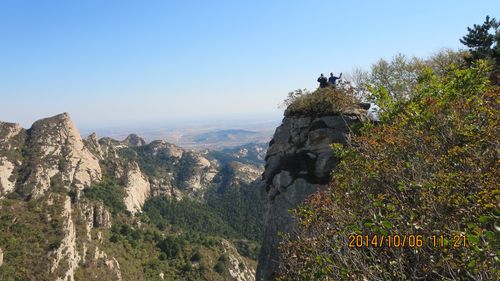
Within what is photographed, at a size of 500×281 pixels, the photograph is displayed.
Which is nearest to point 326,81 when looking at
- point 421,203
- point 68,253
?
point 421,203

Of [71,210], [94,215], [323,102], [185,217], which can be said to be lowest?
[185,217]

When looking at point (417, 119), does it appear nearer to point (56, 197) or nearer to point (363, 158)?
point (363, 158)

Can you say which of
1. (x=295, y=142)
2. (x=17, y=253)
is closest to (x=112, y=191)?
(x=17, y=253)

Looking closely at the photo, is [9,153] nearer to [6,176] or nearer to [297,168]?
[6,176]

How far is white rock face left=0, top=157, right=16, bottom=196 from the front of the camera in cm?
8626

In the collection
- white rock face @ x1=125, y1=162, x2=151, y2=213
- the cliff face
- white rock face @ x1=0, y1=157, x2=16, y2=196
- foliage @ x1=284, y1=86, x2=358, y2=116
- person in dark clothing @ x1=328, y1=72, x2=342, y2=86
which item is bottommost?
white rock face @ x1=125, y1=162, x2=151, y2=213

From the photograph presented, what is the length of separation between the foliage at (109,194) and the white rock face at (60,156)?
102 inches

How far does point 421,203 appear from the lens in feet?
28.7

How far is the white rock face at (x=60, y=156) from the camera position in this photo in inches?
3905

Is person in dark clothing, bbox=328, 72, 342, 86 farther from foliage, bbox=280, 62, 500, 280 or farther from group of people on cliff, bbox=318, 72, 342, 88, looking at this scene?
foliage, bbox=280, 62, 500, 280

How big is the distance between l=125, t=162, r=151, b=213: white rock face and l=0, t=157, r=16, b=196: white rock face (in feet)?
117

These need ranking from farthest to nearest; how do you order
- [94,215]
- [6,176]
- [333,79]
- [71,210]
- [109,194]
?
1. [109,194]
2. [94,215]
3. [6,176]
4. [71,210]
5. [333,79]

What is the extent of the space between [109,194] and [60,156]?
19.2m
